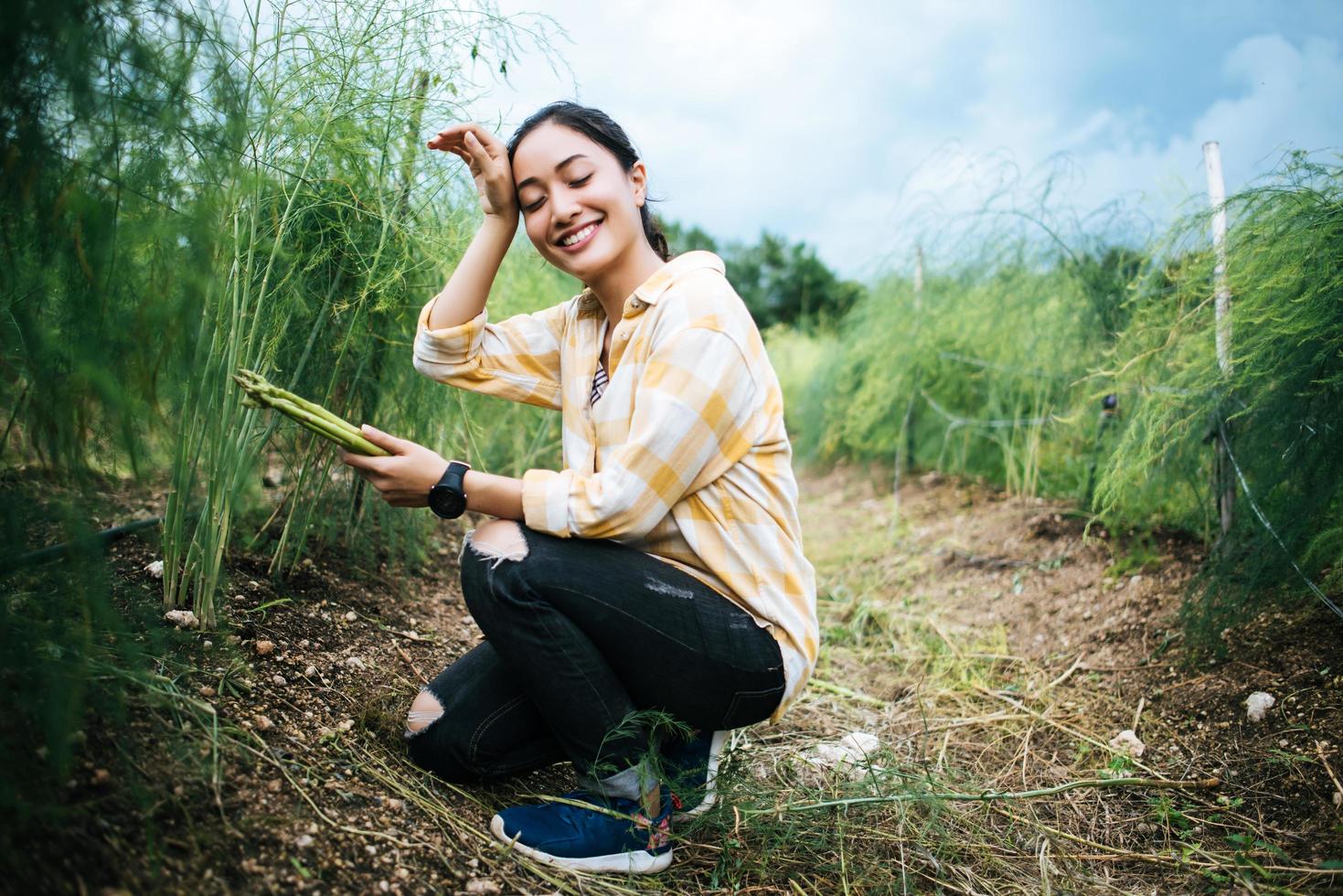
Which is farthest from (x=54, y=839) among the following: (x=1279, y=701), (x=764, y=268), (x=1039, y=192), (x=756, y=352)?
(x=764, y=268)

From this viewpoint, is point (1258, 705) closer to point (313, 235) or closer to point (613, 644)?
point (613, 644)

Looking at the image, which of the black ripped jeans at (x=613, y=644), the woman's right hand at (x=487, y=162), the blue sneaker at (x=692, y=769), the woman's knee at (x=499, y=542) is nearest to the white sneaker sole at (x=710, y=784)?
the blue sneaker at (x=692, y=769)

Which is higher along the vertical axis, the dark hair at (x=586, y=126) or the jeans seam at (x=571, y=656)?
the dark hair at (x=586, y=126)

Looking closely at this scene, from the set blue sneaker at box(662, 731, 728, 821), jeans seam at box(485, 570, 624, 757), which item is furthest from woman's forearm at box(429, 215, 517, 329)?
blue sneaker at box(662, 731, 728, 821)

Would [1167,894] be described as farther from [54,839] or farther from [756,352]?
[54,839]

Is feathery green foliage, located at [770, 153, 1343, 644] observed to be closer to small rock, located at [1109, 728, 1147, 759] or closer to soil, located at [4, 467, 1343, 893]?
soil, located at [4, 467, 1343, 893]

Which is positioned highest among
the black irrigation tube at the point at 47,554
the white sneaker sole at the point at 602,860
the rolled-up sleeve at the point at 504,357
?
the rolled-up sleeve at the point at 504,357

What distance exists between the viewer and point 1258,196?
208 cm

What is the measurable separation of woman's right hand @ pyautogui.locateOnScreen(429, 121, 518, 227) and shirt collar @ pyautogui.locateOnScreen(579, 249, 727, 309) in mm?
276

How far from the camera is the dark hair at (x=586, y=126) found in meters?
1.51

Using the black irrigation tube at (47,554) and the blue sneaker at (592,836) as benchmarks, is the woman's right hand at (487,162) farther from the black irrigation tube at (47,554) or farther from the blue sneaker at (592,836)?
the blue sneaker at (592,836)

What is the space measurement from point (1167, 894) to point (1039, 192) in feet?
8.13

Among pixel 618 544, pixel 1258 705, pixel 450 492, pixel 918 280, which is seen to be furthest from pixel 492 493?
pixel 918 280

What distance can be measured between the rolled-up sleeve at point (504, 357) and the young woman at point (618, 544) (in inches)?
1.7
